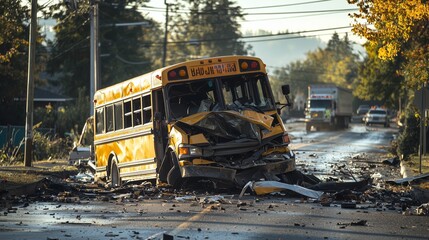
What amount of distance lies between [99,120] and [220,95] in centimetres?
712

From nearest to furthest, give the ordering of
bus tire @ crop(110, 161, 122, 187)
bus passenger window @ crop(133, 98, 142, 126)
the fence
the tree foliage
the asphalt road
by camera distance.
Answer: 1. the asphalt road
2. bus passenger window @ crop(133, 98, 142, 126)
3. bus tire @ crop(110, 161, 122, 187)
4. the tree foliage
5. the fence

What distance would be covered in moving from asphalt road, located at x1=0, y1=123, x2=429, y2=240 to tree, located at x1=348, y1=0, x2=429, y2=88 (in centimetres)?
1010

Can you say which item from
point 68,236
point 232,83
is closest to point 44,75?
point 232,83

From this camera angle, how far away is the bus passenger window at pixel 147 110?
20.9 metres

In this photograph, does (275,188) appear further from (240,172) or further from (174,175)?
(174,175)

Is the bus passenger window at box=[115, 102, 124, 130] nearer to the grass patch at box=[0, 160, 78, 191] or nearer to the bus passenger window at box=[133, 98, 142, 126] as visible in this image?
the bus passenger window at box=[133, 98, 142, 126]

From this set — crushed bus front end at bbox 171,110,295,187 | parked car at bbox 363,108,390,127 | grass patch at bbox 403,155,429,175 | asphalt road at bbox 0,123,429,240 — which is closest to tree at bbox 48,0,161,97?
parked car at bbox 363,108,390,127

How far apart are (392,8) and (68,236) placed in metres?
18.1

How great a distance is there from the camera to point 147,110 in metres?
21.1

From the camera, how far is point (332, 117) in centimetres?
8069

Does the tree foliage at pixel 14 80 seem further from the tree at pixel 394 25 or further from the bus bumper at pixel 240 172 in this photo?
the bus bumper at pixel 240 172

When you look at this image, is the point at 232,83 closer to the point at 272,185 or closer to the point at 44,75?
the point at 272,185

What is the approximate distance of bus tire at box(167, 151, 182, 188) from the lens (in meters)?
19.3

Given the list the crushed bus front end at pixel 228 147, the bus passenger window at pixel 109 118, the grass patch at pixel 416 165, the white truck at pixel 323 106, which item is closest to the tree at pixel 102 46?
the white truck at pixel 323 106
